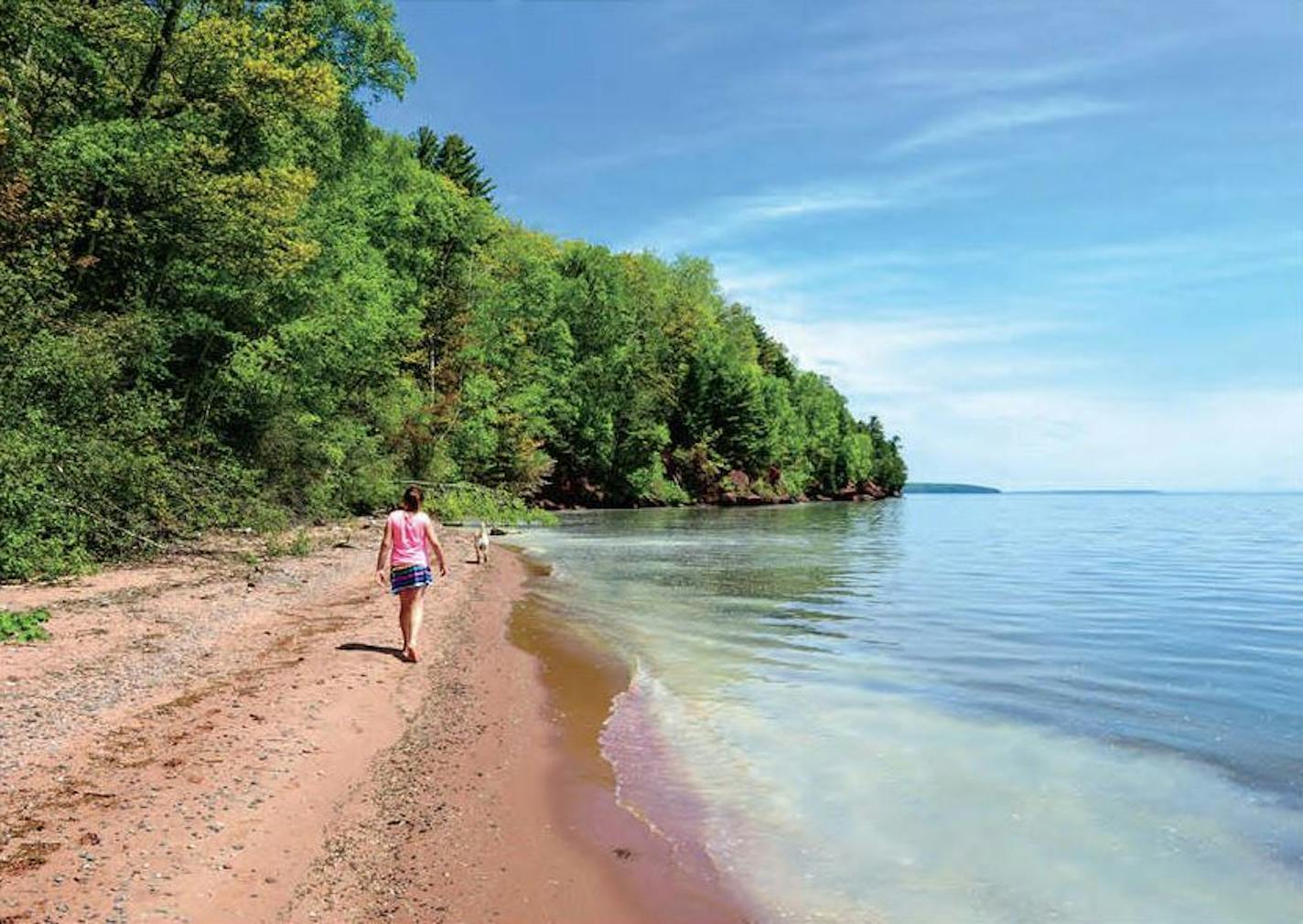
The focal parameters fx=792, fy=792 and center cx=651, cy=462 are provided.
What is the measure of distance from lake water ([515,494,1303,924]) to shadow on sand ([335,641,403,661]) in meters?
3.04

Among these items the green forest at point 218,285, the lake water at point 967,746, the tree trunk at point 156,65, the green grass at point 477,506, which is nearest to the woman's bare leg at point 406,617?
the lake water at point 967,746

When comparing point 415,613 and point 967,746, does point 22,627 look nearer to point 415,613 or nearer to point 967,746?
point 415,613

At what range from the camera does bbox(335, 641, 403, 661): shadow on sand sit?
1005 cm

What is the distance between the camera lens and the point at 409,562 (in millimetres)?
10273

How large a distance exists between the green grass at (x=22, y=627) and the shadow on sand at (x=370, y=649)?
10.6ft

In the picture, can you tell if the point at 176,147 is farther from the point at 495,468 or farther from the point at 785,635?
the point at 495,468

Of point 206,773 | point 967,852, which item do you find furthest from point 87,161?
point 967,852

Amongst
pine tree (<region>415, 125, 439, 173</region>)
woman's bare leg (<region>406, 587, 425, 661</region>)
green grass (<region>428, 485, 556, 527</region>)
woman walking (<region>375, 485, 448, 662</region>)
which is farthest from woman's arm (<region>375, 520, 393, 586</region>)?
pine tree (<region>415, 125, 439, 173</region>)

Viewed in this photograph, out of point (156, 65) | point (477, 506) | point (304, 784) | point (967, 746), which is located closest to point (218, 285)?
point (156, 65)

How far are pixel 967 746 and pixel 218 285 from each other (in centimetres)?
2033

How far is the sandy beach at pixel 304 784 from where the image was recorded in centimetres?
442

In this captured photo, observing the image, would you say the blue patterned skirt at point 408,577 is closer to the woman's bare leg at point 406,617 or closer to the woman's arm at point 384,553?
the woman's bare leg at point 406,617

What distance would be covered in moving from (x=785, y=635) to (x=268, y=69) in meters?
18.0

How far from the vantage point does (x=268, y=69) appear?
19234 mm
